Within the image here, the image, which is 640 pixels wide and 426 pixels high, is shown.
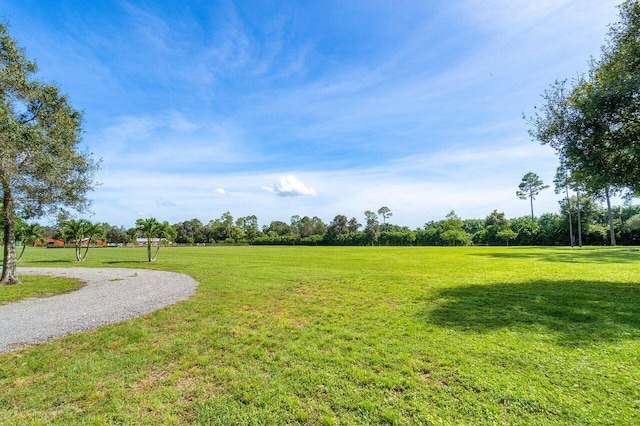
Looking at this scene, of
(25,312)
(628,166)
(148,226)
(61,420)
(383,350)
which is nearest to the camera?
(61,420)

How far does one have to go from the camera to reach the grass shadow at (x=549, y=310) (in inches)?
245

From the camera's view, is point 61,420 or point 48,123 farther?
point 48,123

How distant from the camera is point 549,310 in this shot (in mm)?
7781

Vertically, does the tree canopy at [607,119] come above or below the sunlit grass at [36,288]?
above

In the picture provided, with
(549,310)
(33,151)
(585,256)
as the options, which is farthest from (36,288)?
(585,256)

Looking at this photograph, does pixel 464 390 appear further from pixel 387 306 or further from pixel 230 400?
pixel 387 306

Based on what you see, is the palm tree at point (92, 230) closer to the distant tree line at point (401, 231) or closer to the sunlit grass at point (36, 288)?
the distant tree line at point (401, 231)

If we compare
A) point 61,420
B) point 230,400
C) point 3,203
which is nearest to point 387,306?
point 230,400

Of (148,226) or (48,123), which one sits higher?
(48,123)

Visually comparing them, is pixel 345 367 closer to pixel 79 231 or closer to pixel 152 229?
pixel 152 229

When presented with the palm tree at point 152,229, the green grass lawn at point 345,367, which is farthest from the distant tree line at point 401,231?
the green grass lawn at point 345,367

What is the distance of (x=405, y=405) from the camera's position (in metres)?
3.62

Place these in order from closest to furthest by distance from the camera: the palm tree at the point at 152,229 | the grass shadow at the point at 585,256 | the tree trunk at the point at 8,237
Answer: the tree trunk at the point at 8,237 < the grass shadow at the point at 585,256 < the palm tree at the point at 152,229

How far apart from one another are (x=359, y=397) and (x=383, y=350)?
1634 millimetres
